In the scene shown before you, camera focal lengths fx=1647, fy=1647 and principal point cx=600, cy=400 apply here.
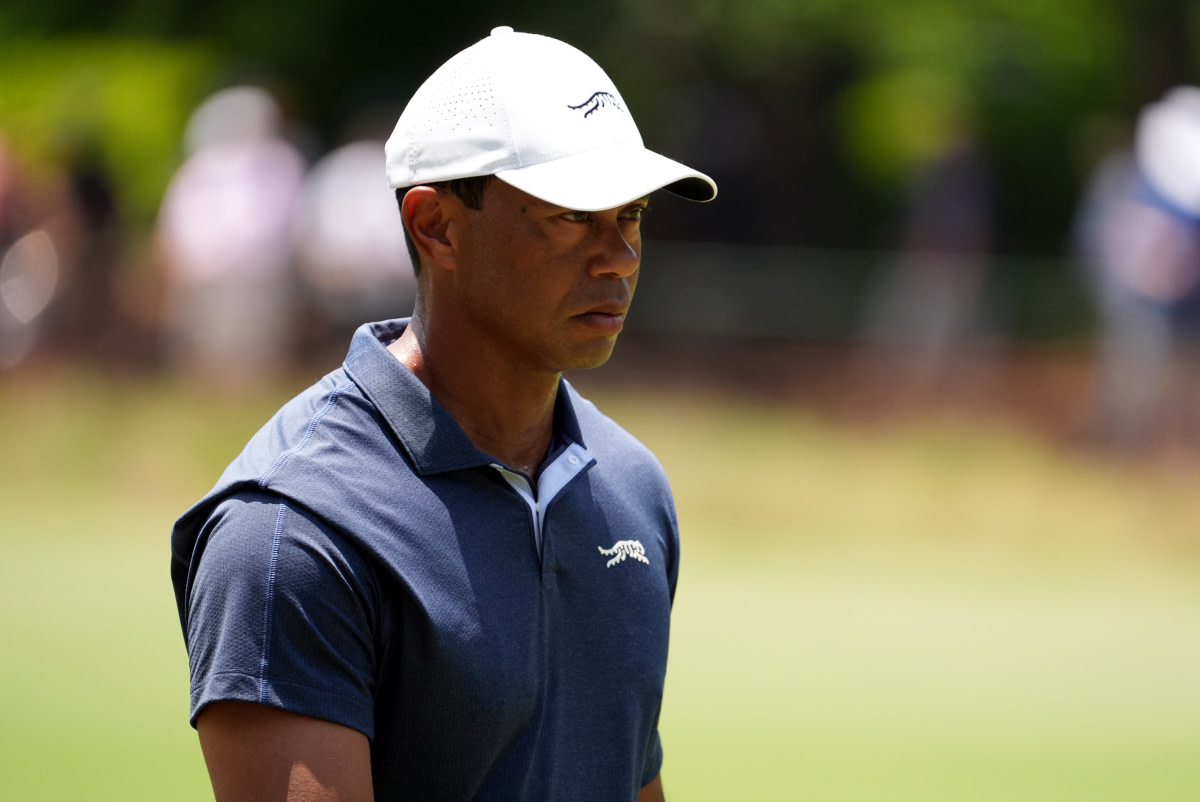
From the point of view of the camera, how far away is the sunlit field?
8.08 m

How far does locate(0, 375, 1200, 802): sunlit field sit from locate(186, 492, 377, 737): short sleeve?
495 cm

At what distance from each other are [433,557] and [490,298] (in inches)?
20.0

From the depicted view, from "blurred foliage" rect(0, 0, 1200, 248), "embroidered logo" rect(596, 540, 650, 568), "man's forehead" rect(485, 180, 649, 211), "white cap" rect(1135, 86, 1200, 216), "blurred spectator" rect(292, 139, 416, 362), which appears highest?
"blurred foliage" rect(0, 0, 1200, 248)

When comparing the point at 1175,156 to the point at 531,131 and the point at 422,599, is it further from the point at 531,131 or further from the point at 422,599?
the point at 422,599

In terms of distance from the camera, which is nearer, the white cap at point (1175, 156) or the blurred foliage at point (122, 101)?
the white cap at point (1175, 156)

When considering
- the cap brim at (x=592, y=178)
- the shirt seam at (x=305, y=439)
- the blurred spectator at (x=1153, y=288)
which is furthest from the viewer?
the blurred spectator at (x=1153, y=288)

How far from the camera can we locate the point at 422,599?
268 centimetres

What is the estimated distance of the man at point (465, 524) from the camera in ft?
8.53

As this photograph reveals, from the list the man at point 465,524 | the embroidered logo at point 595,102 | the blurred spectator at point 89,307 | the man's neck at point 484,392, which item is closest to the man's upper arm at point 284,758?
the man at point 465,524

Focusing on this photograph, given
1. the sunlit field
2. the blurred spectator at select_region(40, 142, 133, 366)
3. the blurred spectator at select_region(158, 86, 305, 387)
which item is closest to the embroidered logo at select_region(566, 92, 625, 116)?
the sunlit field

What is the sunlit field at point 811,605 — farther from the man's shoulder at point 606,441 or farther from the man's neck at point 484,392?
the man's neck at point 484,392

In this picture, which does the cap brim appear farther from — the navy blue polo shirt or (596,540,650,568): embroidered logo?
(596,540,650,568): embroidered logo

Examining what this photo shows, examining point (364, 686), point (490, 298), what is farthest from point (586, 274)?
point (364, 686)

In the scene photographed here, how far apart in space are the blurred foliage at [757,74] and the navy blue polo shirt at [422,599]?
15934mm
